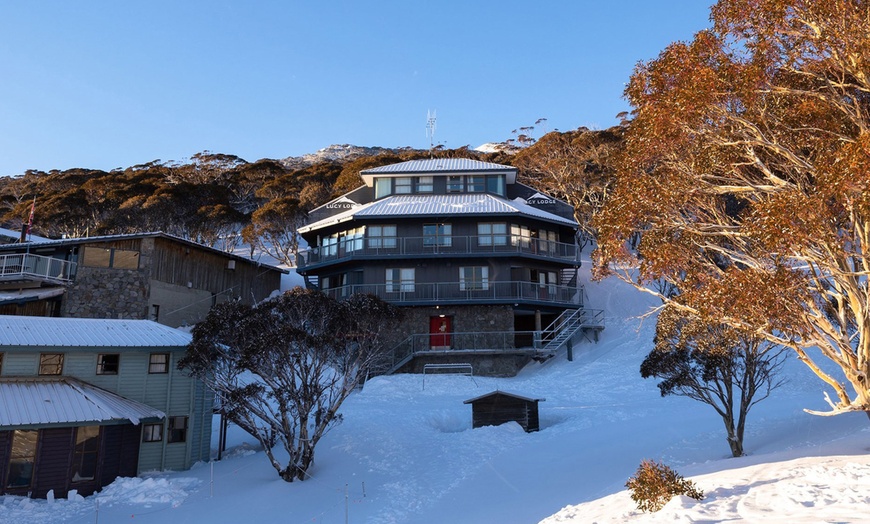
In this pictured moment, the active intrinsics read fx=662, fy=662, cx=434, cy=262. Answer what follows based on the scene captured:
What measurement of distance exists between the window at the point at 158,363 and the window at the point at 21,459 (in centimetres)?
441

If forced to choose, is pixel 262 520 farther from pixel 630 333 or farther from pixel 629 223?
pixel 630 333

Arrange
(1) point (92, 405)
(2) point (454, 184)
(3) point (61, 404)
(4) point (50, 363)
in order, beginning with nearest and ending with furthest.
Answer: (3) point (61, 404), (1) point (92, 405), (4) point (50, 363), (2) point (454, 184)

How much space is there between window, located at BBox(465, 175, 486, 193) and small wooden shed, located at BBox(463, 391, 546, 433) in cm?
2016

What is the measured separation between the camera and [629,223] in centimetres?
1389

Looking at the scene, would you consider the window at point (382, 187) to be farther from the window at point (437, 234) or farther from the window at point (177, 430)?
the window at point (177, 430)

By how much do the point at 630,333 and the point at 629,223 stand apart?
79.6ft

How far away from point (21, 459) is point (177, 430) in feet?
16.2

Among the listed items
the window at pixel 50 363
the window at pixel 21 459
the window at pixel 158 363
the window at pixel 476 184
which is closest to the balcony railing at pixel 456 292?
the window at pixel 476 184

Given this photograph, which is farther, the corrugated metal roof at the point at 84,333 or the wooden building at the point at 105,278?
the wooden building at the point at 105,278

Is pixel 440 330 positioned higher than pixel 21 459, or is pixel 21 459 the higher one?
pixel 440 330

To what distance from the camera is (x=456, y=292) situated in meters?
36.5

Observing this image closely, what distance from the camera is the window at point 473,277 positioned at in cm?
3681

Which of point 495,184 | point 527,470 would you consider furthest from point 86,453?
point 495,184

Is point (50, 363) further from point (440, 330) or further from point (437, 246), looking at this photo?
point (437, 246)
